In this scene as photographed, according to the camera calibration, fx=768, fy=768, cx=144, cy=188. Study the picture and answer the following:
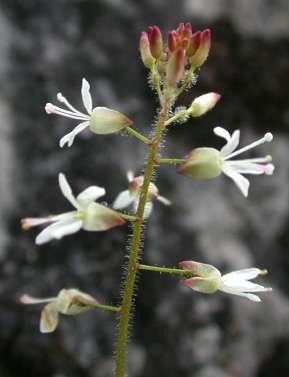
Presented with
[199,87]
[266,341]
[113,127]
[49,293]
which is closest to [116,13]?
[199,87]

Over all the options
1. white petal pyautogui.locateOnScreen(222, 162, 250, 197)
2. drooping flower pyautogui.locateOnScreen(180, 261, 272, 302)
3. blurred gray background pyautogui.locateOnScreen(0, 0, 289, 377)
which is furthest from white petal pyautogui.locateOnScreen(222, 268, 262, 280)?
blurred gray background pyautogui.locateOnScreen(0, 0, 289, 377)

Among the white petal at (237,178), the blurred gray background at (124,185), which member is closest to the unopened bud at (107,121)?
the white petal at (237,178)

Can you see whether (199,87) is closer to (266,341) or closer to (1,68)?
(1,68)

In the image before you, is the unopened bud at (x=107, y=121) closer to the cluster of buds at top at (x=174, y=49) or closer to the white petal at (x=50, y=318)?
the cluster of buds at top at (x=174, y=49)

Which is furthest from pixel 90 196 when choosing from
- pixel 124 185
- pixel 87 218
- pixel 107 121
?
pixel 124 185

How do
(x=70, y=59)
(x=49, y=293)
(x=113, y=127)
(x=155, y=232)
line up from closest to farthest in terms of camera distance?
(x=113, y=127), (x=49, y=293), (x=155, y=232), (x=70, y=59)

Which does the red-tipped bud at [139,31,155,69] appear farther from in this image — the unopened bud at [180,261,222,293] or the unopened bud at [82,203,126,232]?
the unopened bud at [180,261,222,293]

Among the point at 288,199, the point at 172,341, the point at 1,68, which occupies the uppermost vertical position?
the point at 1,68
